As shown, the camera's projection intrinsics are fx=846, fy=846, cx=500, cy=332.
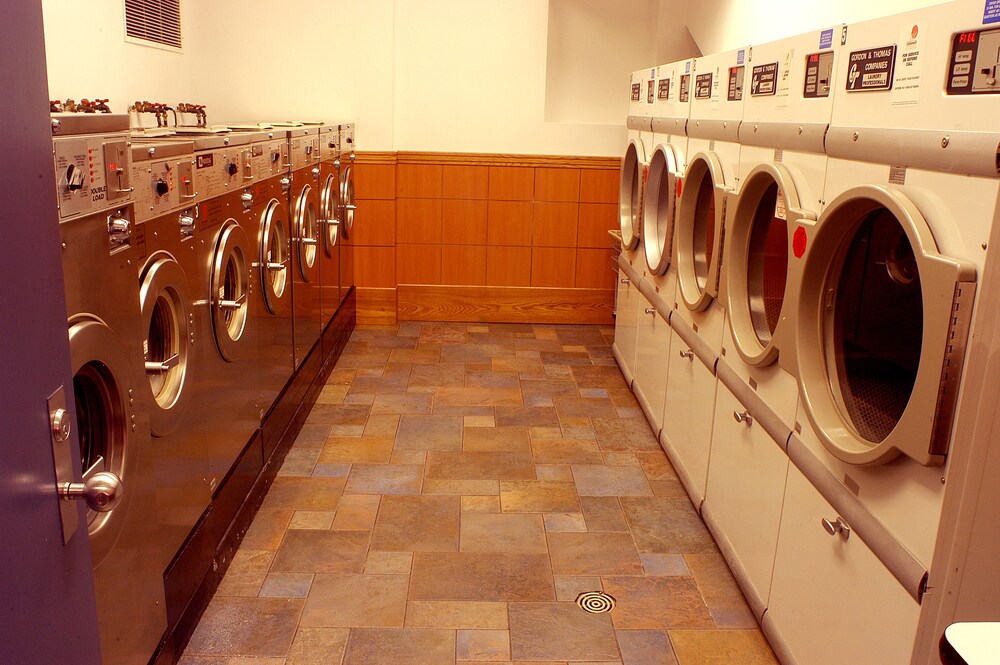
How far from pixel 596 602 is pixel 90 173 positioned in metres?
1.92

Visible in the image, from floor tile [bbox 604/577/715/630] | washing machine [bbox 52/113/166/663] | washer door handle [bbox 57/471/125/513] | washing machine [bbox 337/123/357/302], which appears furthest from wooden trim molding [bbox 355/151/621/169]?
washer door handle [bbox 57/471/125/513]

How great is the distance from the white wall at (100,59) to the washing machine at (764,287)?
9.65 ft

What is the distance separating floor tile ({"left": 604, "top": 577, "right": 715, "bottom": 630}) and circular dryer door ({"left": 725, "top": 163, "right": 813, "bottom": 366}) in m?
0.81

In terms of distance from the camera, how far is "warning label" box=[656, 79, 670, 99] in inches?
156

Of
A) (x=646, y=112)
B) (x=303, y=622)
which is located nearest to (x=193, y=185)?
(x=303, y=622)

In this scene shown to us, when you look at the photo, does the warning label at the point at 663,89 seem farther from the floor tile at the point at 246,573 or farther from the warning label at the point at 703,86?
the floor tile at the point at 246,573

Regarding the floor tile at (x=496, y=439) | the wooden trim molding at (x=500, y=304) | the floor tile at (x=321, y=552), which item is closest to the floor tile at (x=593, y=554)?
the floor tile at (x=321, y=552)

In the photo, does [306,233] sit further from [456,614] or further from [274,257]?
[456,614]

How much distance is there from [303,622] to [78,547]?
56.4 inches

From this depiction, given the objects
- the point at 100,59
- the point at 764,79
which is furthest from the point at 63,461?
the point at 100,59

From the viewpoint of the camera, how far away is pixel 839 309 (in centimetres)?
215

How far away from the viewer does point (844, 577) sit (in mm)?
1979

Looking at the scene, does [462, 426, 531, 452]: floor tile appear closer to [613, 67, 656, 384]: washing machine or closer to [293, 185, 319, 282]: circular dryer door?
[613, 67, 656, 384]: washing machine

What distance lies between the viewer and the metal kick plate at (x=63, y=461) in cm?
113
